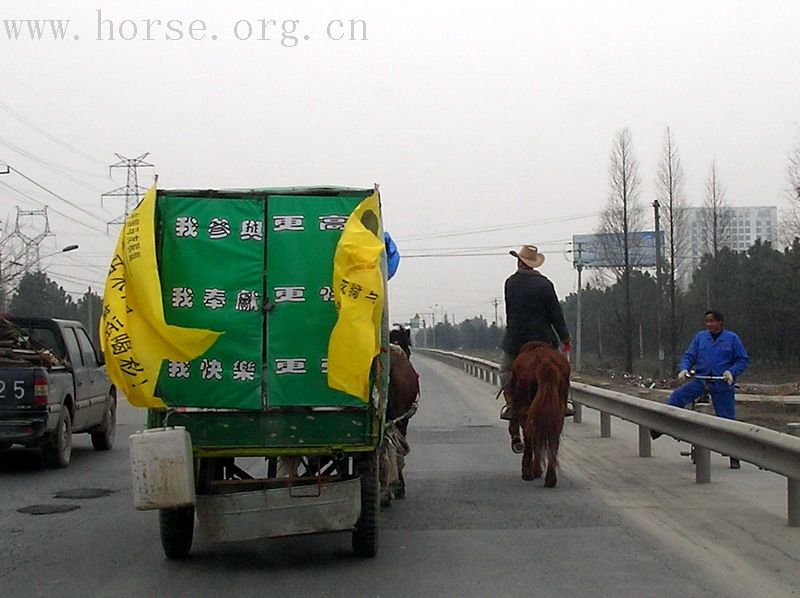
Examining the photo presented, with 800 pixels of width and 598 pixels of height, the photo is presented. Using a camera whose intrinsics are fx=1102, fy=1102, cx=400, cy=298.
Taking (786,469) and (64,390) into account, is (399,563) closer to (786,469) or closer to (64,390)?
(786,469)

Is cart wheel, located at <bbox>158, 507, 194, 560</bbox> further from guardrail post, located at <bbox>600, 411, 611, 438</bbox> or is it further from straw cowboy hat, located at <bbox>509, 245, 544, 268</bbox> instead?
guardrail post, located at <bbox>600, 411, 611, 438</bbox>

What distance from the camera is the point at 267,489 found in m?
7.61

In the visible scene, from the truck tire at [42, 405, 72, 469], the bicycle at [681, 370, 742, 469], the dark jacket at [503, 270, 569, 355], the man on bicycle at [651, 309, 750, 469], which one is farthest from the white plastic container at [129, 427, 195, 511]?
the man on bicycle at [651, 309, 750, 469]

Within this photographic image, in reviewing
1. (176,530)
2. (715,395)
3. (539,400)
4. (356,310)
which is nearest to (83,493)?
(176,530)

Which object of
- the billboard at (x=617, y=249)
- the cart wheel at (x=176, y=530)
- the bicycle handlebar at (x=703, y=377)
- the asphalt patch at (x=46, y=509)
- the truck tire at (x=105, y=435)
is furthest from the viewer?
the billboard at (x=617, y=249)

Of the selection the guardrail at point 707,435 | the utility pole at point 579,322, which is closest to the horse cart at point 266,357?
the guardrail at point 707,435

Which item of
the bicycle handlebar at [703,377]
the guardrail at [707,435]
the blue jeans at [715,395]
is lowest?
the guardrail at [707,435]

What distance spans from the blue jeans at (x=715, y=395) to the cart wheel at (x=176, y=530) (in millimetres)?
7161

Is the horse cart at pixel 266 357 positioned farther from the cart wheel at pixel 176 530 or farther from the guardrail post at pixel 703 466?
the guardrail post at pixel 703 466

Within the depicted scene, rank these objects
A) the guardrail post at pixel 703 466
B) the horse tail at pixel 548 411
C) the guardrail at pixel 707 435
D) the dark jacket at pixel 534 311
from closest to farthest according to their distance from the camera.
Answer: the guardrail at pixel 707 435
the horse tail at pixel 548 411
the guardrail post at pixel 703 466
the dark jacket at pixel 534 311

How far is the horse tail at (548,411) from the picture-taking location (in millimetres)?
11172

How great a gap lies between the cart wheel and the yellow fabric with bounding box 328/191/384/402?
1.44m

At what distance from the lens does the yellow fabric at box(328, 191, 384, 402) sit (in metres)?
7.46

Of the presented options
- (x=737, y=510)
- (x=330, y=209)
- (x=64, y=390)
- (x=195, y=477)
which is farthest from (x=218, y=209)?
(x=64, y=390)
